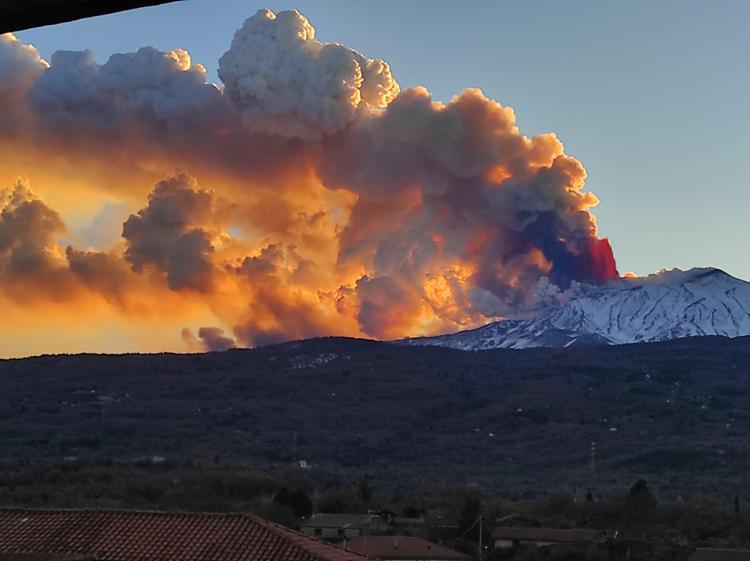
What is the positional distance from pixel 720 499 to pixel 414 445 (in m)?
50.1

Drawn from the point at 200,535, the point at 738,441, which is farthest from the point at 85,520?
the point at 738,441

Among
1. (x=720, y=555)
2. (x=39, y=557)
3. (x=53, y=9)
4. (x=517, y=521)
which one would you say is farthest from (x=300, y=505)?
(x=53, y=9)

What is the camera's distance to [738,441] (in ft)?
408

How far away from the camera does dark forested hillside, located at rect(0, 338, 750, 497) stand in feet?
362

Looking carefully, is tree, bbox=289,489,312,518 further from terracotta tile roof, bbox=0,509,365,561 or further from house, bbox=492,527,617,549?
terracotta tile roof, bbox=0,509,365,561

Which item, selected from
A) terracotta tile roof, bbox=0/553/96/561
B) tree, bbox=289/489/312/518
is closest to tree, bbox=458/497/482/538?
tree, bbox=289/489/312/518

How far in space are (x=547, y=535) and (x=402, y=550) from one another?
37.8 ft

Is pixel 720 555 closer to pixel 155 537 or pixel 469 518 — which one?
pixel 469 518

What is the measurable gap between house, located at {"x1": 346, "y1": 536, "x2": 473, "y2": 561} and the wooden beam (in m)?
43.3

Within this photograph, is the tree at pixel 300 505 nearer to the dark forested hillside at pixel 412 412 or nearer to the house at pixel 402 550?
the house at pixel 402 550

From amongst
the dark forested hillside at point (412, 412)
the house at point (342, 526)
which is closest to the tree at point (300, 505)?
the house at point (342, 526)

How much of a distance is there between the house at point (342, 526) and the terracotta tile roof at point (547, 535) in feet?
19.0

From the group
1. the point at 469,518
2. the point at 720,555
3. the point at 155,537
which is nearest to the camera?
the point at 155,537

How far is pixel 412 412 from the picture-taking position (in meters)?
148
